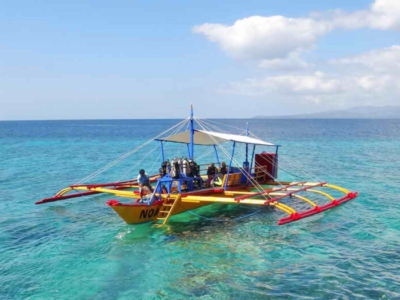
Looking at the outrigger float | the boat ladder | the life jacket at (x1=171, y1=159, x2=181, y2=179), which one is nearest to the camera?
the outrigger float

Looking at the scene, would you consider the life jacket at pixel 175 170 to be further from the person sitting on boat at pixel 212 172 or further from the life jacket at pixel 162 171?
the person sitting on boat at pixel 212 172

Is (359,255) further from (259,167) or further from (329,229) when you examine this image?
(259,167)

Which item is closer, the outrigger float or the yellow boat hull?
the yellow boat hull

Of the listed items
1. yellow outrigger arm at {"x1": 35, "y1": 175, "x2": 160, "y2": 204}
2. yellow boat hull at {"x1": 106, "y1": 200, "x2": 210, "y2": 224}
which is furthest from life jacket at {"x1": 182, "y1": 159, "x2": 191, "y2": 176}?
yellow outrigger arm at {"x1": 35, "y1": 175, "x2": 160, "y2": 204}

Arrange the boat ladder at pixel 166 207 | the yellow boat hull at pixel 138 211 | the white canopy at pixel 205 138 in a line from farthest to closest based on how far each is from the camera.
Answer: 1. the white canopy at pixel 205 138
2. the boat ladder at pixel 166 207
3. the yellow boat hull at pixel 138 211

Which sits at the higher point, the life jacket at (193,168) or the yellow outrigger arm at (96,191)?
the life jacket at (193,168)

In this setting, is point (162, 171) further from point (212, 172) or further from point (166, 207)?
point (212, 172)

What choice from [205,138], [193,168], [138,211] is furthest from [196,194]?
[205,138]

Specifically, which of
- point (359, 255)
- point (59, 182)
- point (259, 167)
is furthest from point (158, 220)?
point (59, 182)

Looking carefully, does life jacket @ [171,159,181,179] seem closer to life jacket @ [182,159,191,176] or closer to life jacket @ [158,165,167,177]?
life jacket @ [182,159,191,176]

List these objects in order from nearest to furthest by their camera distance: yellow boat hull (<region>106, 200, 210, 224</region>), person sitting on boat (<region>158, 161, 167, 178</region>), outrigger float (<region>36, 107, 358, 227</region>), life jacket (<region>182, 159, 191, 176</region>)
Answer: yellow boat hull (<region>106, 200, 210, 224</region>)
outrigger float (<region>36, 107, 358, 227</region>)
life jacket (<region>182, 159, 191, 176</region>)
person sitting on boat (<region>158, 161, 167, 178</region>)

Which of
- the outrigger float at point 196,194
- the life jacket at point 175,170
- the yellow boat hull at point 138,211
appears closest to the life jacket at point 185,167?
the outrigger float at point 196,194

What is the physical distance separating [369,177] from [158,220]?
20264mm

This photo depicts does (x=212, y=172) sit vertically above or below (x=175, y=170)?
below
